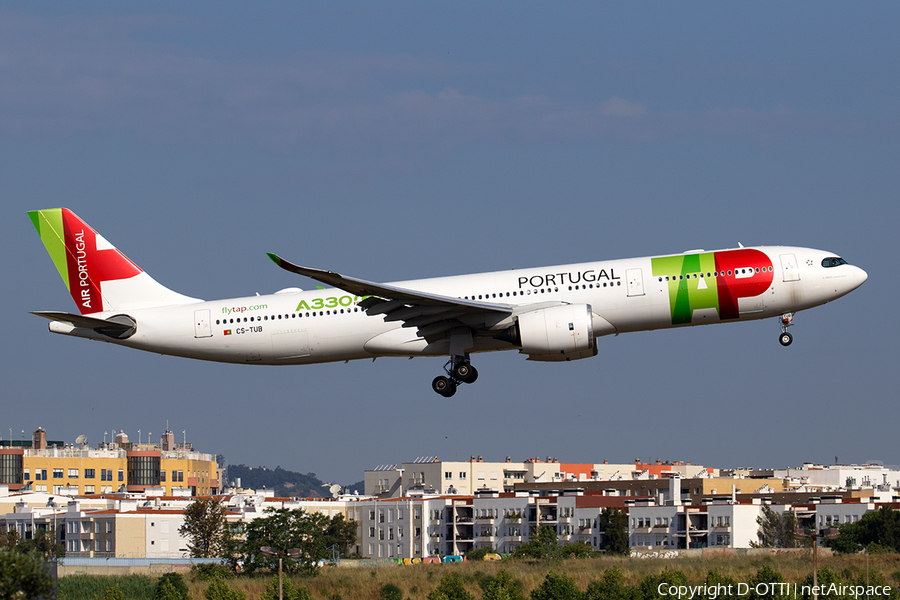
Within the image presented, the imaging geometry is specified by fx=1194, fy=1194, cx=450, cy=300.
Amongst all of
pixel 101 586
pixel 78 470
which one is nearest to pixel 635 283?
pixel 101 586

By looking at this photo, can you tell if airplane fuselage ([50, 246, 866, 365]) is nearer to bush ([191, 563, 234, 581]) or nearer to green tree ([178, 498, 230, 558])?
bush ([191, 563, 234, 581])

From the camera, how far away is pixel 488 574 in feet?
219

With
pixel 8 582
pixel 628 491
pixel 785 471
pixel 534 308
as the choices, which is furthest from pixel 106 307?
pixel 785 471

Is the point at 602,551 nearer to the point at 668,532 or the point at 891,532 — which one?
the point at 668,532

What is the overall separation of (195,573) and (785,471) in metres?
132

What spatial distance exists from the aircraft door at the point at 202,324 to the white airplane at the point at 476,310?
0.04m

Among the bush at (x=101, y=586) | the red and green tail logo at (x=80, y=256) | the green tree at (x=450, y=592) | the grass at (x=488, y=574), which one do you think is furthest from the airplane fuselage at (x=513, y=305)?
the bush at (x=101, y=586)

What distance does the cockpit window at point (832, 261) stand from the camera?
44.3 m

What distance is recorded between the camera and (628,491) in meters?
143

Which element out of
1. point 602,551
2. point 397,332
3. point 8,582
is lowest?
point 602,551

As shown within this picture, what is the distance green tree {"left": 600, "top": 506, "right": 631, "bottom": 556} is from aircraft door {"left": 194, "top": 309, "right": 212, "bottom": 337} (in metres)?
68.6

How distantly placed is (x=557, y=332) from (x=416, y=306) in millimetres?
5234

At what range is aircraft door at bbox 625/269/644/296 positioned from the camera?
142ft

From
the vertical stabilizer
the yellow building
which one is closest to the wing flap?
the vertical stabilizer
